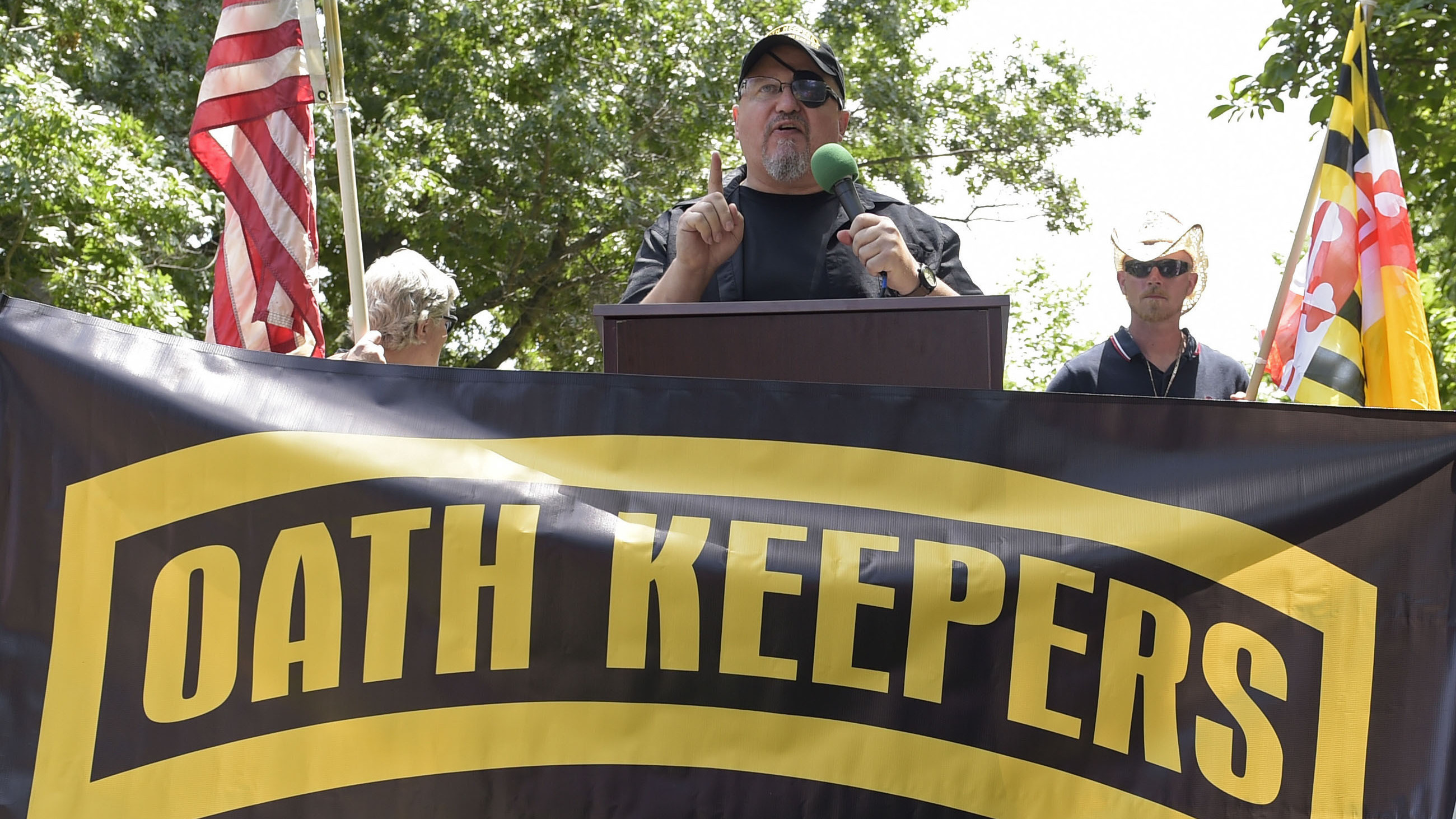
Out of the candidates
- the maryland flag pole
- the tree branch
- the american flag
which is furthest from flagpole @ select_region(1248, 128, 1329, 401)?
the tree branch

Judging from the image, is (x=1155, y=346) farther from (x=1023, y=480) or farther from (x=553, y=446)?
(x=553, y=446)

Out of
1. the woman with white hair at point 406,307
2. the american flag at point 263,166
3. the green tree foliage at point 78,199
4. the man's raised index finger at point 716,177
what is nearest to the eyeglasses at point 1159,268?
the man's raised index finger at point 716,177

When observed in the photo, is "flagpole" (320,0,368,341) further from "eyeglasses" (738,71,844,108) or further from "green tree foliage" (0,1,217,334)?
"green tree foliage" (0,1,217,334)

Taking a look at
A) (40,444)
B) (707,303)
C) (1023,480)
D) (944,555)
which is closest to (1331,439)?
(1023,480)

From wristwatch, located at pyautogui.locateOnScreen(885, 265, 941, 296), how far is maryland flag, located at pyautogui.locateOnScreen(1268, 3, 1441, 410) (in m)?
1.66

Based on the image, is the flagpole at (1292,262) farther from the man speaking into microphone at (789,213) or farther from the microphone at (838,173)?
the microphone at (838,173)

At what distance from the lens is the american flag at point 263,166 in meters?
3.81

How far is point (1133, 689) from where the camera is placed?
7.68 feet

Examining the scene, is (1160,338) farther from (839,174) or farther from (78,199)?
(78,199)

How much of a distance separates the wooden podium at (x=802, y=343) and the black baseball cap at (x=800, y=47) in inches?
40.8

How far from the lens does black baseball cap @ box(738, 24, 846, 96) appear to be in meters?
3.42

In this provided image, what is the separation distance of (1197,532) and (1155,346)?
1895 mm

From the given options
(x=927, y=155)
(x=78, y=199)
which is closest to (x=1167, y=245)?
(x=78, y=199)

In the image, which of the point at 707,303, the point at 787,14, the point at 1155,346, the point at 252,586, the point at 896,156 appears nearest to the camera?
the point at 252,586
